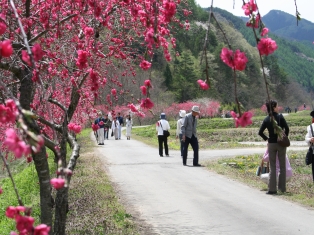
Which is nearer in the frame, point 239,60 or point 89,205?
point 239,60

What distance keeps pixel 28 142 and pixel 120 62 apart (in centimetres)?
789

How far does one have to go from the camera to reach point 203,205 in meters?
8.41

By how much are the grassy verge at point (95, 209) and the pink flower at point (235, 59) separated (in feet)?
13.7

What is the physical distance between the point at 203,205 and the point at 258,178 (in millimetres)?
3457

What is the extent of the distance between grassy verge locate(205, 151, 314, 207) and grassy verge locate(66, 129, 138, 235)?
2972 mm

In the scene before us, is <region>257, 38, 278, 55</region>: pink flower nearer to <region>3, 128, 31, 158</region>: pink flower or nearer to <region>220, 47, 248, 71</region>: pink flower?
<region>220, 47, 248, 71</region>: pink flower

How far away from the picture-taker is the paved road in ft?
22.5

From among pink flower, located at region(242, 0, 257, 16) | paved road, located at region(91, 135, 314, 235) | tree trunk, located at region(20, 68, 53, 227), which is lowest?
paved road, located at region(91, 135, 314, 235)

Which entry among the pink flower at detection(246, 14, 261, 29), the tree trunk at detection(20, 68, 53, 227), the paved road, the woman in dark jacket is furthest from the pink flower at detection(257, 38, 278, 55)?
the woman in dark jacket

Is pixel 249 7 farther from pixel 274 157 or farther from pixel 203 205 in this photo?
pixel 274 157

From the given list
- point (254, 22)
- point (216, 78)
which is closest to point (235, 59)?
point (254, 22)

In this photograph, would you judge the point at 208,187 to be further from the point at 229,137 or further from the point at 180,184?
the point at 229,137

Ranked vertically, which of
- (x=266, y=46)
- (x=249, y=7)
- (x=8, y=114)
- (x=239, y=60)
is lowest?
(x=8, y=114)

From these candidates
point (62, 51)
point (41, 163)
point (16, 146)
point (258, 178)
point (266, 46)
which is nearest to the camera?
point (16, 146)
